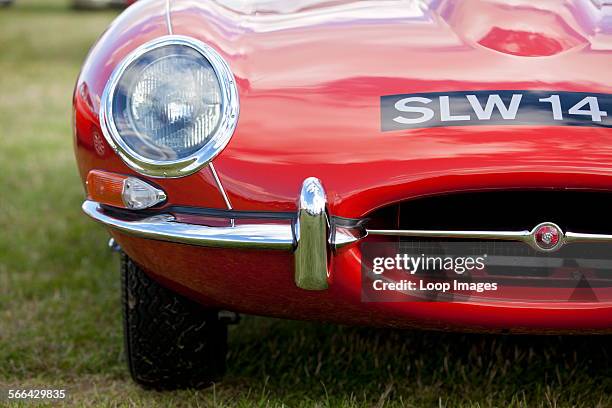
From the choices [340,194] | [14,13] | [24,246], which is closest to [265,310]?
[340,194]

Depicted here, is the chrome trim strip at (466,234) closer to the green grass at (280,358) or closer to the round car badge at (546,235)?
the round car badge at (546,235)

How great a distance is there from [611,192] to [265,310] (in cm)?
73

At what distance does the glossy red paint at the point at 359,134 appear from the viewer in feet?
5.51

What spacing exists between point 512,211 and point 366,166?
398 millimetres

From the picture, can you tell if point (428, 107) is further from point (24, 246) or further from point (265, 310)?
point (24, 246)

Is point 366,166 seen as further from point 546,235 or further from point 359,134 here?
point 546,235

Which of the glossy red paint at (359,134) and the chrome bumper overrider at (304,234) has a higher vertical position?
the glossy red paint at (359,134)

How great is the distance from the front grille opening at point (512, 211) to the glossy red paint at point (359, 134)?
0.20 meters

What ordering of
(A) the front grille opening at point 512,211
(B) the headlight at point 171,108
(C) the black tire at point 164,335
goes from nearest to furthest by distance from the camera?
1. (B) the headlight at point 171,108
2. (A) the front grille opening at point 512,211
3. (C) the black tire at point 164,335

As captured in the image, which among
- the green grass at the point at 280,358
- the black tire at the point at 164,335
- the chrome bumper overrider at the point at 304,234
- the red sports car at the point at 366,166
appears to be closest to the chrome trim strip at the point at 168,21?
the red sports car at the point at 366,166

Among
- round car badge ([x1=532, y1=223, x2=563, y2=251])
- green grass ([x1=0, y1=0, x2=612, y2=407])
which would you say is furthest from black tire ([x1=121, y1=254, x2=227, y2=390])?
round car badge ([x1=532, y1=223, x2=563, y2=251])

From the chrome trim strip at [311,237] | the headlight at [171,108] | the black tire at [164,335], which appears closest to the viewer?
the chrome trim strip at [311,237]

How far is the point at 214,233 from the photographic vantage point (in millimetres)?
1749

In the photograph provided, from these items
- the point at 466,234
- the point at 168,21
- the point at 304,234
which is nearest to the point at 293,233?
the point at 304,234
